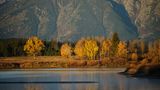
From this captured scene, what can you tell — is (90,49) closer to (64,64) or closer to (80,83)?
(64,64)

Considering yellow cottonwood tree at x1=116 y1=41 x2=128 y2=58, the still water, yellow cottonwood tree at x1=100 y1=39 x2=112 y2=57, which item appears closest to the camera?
the still water

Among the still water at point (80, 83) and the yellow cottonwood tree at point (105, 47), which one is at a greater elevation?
the yellow cottonwood tree at point (105, 47)

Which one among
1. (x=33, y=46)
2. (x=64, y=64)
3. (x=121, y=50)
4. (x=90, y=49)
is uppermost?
(x=33, y=46)

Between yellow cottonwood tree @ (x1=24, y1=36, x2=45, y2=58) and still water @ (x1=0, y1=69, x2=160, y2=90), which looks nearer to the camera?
still water @ (x1=0, y1=69, x2=160, y2=90)

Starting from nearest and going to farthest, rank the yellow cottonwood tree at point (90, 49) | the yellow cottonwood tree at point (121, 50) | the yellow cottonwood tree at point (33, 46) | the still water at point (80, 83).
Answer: the still water at point (80, 83) → the yellow cottonwood tree at point (90, 49) → the yellow cottonwood tree at point (121, 50) → the yellow cottonwood tree at point (33, 46)

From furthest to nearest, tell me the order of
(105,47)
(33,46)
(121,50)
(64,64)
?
1. (105,47)
2. (33,46)
3. (121,50)
4. (64,64)

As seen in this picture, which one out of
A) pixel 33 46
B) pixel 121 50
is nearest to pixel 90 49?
pixel 121 50

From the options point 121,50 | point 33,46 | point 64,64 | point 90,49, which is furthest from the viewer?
point 33,46

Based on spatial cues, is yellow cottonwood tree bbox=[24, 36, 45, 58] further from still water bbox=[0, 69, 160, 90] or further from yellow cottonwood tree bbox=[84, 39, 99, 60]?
still water bbox=[0, 69, 160, 90]

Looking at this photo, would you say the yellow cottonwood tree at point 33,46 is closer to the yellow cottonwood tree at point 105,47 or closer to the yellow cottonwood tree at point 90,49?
the yellow cottonwood tree at point 90,49

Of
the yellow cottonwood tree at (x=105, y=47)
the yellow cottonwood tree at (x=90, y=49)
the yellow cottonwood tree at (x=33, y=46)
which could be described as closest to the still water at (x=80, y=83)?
the yellow cottonwood tree at (x=90, y=49)

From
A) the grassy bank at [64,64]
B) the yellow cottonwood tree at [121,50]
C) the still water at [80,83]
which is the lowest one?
the still water at [80,83]

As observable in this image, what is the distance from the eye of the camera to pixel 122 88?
243 feet

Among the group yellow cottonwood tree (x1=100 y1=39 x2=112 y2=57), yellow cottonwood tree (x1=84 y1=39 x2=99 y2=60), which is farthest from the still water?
yellow cottonwood tree (x1=100 y1=39 x2=112 y2=57)
